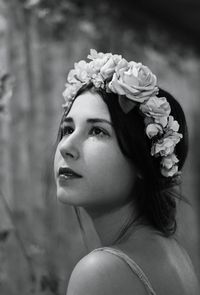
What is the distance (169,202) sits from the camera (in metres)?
2.04

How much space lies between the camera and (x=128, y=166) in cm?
186

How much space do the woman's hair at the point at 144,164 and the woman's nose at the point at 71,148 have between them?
0.12 m

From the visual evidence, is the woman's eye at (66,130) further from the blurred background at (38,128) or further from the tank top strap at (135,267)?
the blurred background at (38,128)

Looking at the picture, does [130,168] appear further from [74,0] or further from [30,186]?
[74,0]

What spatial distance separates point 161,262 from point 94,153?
0.34 metres

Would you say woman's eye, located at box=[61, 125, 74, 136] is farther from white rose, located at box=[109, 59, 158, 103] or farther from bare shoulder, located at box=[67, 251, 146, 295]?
bare shoulder, located at box=[67, 251, 146, 295]

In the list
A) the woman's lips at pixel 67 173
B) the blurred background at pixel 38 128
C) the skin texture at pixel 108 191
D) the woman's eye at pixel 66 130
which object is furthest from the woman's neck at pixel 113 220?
the blurred background at pixel 38 128

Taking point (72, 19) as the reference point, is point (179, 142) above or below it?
below

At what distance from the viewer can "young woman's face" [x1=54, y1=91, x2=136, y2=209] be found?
182 cm

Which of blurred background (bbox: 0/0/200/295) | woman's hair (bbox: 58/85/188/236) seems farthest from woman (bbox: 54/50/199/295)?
blurred background (bbox: 0/0/200/295)

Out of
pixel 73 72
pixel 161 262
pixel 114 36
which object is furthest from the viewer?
pixel 114 36

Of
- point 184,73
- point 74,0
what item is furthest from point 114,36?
point 184,73

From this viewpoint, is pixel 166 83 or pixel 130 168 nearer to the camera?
pixel 130 168

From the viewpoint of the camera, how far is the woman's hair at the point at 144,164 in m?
1.86
